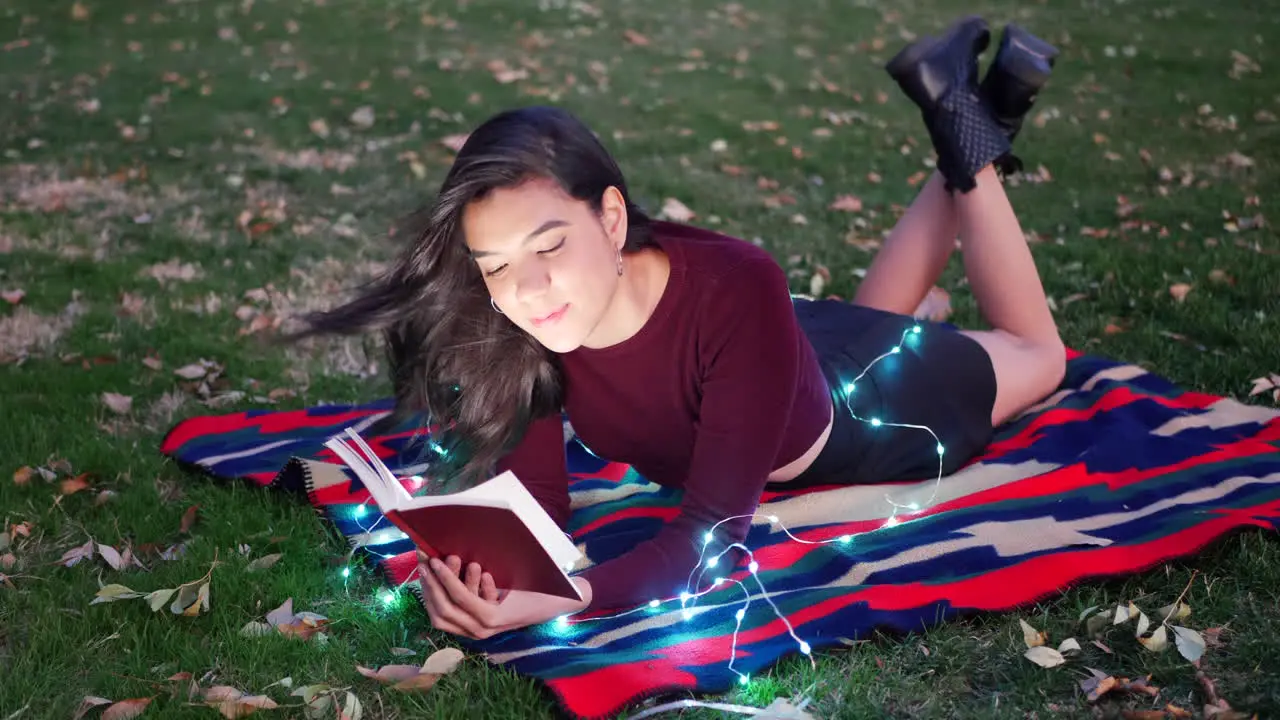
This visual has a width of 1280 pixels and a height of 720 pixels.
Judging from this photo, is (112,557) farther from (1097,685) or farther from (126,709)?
(1097,685)

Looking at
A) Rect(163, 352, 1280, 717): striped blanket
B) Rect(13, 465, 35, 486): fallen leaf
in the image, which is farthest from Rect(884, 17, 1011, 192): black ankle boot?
Rect(13, 465, 35, 486): fallen leaf

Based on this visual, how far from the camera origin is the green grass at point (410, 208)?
2678 mm

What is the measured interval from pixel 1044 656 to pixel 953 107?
1950mm

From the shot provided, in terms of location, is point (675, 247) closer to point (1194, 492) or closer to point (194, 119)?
point (1194, 492)

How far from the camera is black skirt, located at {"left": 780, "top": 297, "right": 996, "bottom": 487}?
11.1 feet

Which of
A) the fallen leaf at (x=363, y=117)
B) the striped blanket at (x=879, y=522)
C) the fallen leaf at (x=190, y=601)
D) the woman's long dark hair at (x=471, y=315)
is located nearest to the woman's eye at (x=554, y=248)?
the woman's long dark hair at (x=471, y=315)

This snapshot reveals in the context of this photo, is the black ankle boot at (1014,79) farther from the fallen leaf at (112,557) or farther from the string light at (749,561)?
the fallen leaf at (112,557)

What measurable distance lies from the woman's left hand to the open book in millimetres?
33

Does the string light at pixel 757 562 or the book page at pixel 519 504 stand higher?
A: the book page at pixel 519 504

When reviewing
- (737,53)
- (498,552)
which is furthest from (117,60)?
(498,552)

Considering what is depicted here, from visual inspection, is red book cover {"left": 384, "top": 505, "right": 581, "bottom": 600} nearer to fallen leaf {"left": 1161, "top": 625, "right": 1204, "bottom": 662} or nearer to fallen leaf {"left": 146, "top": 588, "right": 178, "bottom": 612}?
fallen leaf {"left": 146, "top": 588, "right": 178, "bottom": 612}

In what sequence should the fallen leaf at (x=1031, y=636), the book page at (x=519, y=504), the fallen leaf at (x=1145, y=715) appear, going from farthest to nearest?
the fallen leaf at (x=1031, y=636)
the fallen leaf at (x=1145, y=715)
the book page at (x=519, y=504)

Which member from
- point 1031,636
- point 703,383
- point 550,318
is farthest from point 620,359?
point 1031,636

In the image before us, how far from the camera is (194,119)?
9094mm
